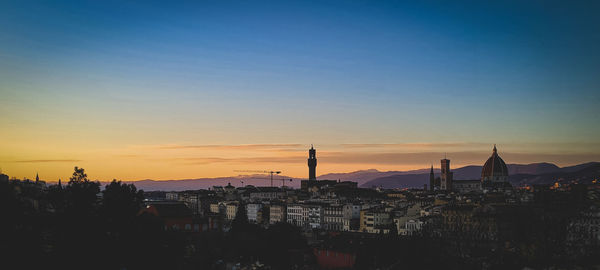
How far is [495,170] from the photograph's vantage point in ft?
379

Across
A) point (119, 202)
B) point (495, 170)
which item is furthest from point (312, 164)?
point (119, 202)

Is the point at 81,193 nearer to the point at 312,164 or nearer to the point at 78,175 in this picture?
the point at 78,175

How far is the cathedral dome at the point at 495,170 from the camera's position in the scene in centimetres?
11519

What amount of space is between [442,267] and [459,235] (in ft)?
52.4

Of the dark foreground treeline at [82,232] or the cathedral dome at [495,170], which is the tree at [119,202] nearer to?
the dark foreground treeline at [82,232]

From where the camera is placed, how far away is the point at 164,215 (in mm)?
52219

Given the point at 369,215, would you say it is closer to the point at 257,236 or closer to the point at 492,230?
the point at 492,230

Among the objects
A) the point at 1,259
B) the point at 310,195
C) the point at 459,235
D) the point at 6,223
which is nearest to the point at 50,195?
the point at 6,223

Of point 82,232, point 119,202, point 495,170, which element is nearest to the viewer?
point 82,232

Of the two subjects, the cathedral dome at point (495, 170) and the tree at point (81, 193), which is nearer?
the tree at point (81, 193)

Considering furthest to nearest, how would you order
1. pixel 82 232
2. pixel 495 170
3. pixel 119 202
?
pixel 495 170, pixel 119 202, pixel 82 232

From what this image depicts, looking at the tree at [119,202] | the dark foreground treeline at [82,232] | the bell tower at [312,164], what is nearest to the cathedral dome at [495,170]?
the bell tower at [312,164]

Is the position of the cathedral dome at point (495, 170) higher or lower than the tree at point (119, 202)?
higher

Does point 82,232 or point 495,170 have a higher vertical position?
point 495,170
